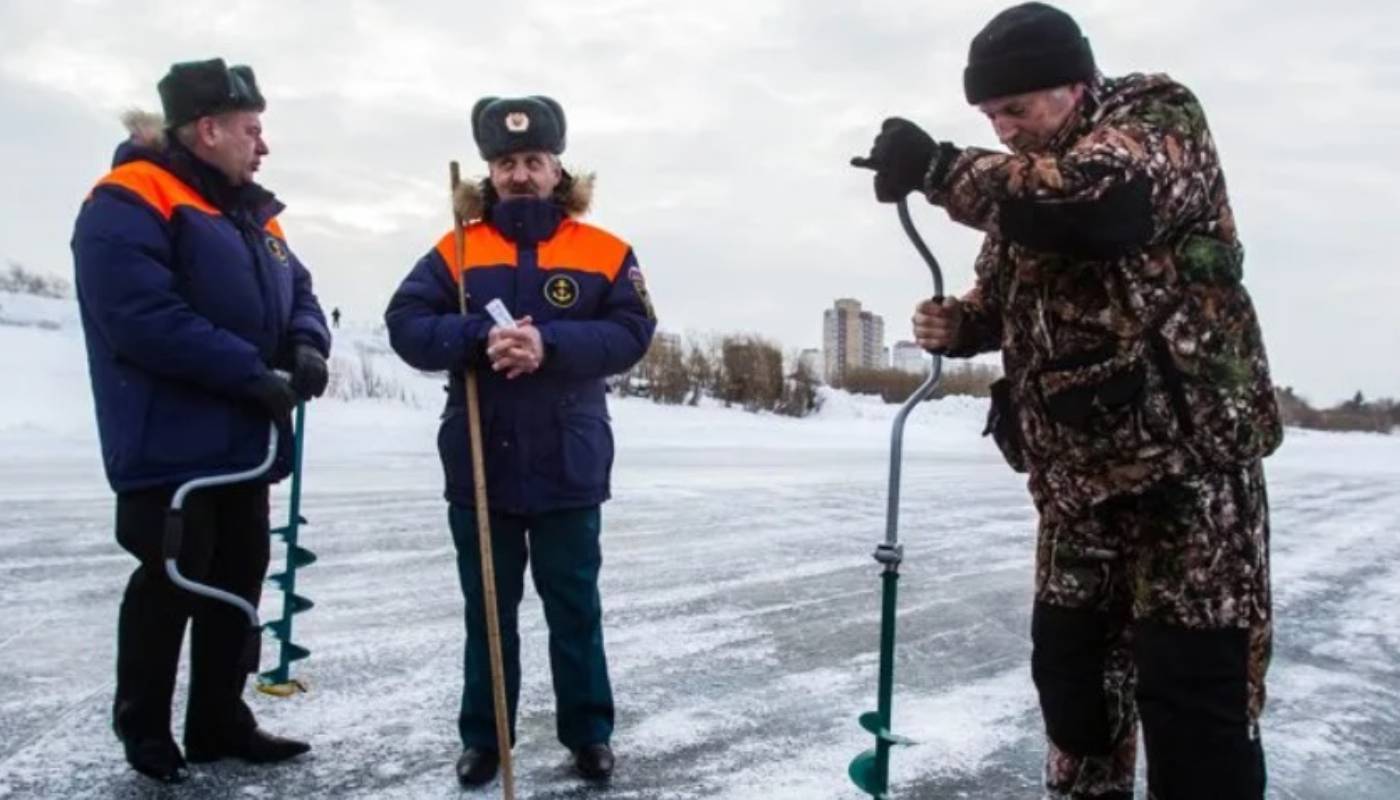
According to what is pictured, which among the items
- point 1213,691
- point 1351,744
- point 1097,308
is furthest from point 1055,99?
point 1351,744

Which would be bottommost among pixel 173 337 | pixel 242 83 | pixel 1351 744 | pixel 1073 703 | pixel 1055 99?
pixel 1351 744

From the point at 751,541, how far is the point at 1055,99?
580 cm

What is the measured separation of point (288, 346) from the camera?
3.75 m

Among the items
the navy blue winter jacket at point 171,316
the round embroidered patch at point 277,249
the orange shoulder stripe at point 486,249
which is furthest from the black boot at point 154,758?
the orange shoulder stripe at point 486,249

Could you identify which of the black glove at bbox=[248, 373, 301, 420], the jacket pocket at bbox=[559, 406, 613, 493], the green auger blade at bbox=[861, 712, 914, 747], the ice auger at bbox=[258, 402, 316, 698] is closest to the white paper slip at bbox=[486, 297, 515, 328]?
the jacket pocket at bbox=[559, 406, 613, 493]

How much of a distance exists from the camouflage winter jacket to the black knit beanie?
0.32ft

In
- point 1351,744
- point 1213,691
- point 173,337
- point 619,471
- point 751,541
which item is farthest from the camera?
point 619,471

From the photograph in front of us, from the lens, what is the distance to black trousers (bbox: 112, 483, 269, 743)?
3.32 meters

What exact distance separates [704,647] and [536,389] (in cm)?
207

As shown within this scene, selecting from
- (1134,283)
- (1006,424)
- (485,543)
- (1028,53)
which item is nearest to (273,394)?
(485,543)

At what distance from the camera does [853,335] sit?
43594 mm

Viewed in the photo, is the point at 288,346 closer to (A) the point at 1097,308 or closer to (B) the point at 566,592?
(B) the point at 566,592

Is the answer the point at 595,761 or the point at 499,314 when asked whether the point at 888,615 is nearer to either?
the point at 595,761

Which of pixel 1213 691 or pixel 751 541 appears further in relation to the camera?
pixel 751 541
